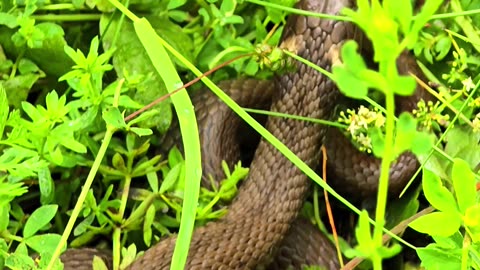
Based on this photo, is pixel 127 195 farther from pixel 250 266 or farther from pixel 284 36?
pixel 284 36

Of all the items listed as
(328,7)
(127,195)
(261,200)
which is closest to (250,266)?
(261,200)

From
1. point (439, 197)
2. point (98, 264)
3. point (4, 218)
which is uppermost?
point (439, 197)

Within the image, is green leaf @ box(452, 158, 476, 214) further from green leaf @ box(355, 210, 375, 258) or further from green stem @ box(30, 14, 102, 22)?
green stem @ box(30, 14, 102, 22)

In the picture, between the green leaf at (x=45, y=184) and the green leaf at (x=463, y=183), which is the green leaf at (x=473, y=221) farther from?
the green leaf at (x=45, y=184)

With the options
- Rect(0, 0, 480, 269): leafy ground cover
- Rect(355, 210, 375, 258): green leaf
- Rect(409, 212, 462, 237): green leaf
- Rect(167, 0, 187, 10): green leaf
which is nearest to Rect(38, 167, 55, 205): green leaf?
Rect(0, 0, 480, 269): leafy ground cover

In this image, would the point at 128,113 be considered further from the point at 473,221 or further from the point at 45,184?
the point at 473,221

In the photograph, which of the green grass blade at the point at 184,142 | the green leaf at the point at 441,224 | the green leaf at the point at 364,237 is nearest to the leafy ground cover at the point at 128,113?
the green grass blade at the point at 184,142

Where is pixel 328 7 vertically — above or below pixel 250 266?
above

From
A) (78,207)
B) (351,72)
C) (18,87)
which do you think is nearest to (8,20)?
(18,87)
